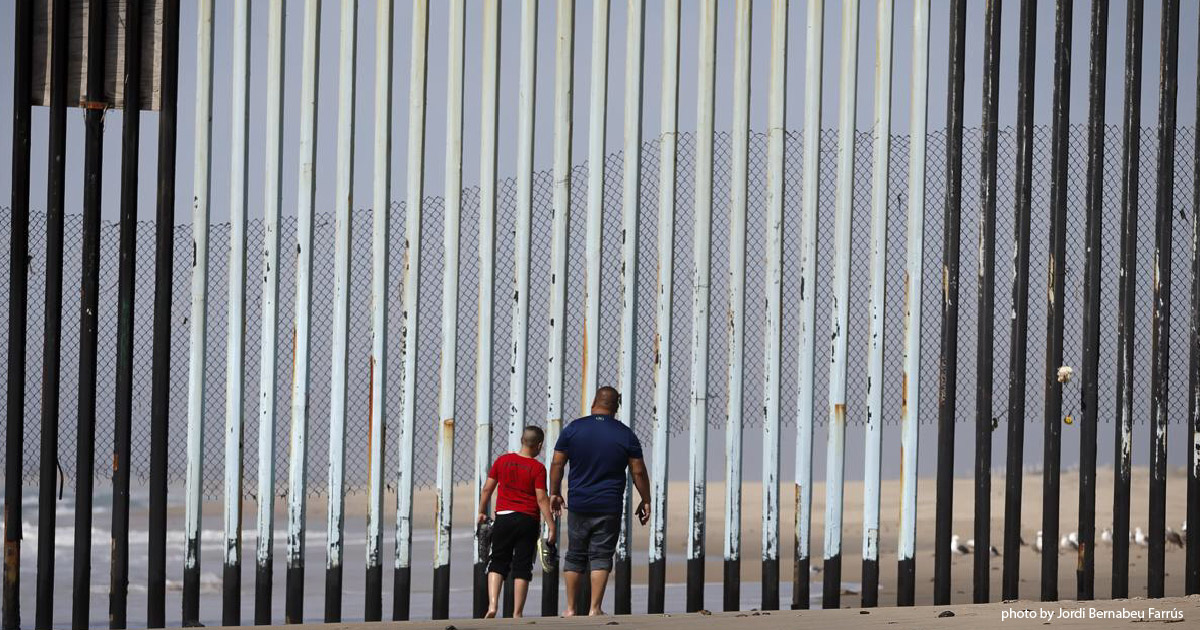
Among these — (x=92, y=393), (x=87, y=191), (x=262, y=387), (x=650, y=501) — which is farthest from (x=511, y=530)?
(x=87, y=191)

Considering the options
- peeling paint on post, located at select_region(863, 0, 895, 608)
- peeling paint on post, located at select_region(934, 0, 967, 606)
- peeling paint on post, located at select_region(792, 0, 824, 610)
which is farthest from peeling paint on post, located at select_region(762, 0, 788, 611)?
peeling paint on post, located at select_region(934, 0, 967, 606)

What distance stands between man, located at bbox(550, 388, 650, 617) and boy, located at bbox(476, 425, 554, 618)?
3.8 inches

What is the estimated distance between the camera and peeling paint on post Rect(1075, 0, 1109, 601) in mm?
7758

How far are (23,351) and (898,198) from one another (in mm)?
4571

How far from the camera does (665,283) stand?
7129mm

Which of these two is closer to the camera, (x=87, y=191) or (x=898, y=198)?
(x=87, y=191)

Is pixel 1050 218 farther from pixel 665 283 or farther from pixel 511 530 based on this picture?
pixel 511 530

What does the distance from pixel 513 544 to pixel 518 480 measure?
0.33 m

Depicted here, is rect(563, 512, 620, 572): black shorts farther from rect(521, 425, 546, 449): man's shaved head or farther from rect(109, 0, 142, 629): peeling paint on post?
rect(109, 0, 142, 629): peeling paint on post

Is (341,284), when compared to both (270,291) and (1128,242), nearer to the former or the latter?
(270,291)

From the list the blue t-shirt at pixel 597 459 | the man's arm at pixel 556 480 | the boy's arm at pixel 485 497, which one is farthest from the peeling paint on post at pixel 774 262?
the boy's arm at pixel 485 497

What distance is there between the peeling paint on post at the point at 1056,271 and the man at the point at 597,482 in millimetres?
2385

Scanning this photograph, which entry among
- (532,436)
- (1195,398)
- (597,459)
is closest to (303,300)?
(532,436)

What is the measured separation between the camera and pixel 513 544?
6.96 meters
